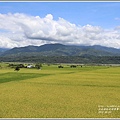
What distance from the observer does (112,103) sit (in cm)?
2038

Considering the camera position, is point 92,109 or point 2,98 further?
point 2,98

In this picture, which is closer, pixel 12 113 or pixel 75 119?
pixel 75 119

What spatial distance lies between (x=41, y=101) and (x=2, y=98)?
4110 mm

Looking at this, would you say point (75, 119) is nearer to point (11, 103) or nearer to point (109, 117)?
point (109, 117)

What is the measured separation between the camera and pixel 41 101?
21484mm

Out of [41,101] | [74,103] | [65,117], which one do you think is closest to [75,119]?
[65,117]

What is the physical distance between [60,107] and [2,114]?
446 centimetres

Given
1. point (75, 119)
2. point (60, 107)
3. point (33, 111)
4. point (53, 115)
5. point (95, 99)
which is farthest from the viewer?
point (95, 99)

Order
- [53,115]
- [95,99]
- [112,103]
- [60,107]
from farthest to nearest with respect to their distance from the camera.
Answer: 1. [95,99]
2. [112,103]
3. [60,107]
4. [53,115]

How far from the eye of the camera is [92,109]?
18.1 m

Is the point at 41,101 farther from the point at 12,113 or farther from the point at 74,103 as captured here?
the point at 12,113

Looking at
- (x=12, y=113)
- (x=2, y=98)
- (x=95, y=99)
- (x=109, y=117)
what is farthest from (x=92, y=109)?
(x=2, y=98)

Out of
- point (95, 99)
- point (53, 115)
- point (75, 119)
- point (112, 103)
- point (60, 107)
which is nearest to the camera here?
point (75, 119)

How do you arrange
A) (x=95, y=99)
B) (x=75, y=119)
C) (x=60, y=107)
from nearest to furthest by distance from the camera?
(x=75, y=119)
(x=60, y=107)
(x=95, y=99)
